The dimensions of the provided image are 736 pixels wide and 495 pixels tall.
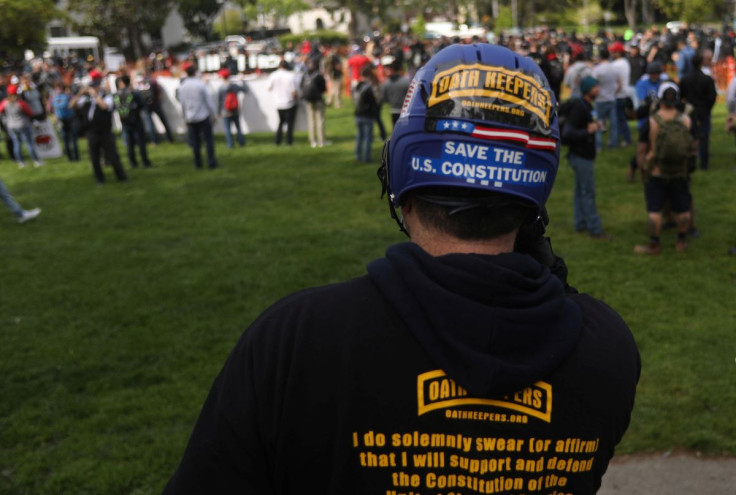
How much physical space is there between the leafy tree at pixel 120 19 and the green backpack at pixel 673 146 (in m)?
55.1

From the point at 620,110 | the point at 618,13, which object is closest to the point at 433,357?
the point at 620,110

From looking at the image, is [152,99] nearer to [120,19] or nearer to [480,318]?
[480,318]

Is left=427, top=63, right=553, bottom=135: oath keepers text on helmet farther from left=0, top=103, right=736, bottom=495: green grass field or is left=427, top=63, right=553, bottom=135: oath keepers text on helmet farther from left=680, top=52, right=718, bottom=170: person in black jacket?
left=680, top=52, right=718, bottom=170: person in black jacket

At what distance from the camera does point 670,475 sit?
4.62m

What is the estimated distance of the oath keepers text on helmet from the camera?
4.95ft

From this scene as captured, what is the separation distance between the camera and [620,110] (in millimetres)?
14523

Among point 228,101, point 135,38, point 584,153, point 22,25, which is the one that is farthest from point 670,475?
point 135,38

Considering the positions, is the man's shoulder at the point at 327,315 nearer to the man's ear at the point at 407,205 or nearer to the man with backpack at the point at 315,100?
the man's ear at the point at 407,205

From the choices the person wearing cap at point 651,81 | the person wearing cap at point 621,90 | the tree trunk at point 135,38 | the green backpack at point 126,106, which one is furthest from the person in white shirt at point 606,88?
the tree trunk at point 135,38

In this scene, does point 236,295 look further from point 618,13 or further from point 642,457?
point 618,13

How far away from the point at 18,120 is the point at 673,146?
13.8m

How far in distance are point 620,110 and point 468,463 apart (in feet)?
46.5

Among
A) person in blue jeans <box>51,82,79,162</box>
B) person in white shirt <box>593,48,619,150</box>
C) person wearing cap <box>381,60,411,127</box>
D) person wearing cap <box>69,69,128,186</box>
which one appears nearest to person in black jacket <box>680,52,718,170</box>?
person in white shirt <box>593,48,619,150</box>

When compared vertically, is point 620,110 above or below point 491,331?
below
